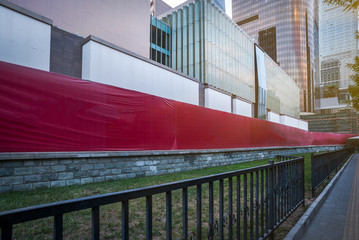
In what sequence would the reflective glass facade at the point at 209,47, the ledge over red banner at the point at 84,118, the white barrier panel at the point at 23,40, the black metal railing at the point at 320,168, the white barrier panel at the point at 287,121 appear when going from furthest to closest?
the white barrier panel at the point at 287,121, the reflective glass facade at the point at 209,47, the white barrier panel at the point at 23,40, the black metal railing at the point at 320,168, the ledge over red banner at the point at 84,118

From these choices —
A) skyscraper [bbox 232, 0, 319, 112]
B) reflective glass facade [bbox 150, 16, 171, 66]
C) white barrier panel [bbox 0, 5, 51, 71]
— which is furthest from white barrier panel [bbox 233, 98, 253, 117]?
skyscraper [bbox 232, 0, 319, 112]

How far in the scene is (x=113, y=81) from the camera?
10.8 metres

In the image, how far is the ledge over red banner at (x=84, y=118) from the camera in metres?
5.47

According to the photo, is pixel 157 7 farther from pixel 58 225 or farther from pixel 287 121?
pixel 58 225

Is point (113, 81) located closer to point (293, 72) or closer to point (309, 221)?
point (309, 221)

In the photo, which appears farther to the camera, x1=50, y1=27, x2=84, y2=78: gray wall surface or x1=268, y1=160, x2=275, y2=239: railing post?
x1=50, y1=27, x2=84, y2=78: gray wall surface

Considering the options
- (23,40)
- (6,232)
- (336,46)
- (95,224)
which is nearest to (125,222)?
(95,224)

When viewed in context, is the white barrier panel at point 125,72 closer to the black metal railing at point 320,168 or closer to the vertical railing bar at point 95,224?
the black metal railing at point 320,168

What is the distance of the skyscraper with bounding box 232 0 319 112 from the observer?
84.2 meters

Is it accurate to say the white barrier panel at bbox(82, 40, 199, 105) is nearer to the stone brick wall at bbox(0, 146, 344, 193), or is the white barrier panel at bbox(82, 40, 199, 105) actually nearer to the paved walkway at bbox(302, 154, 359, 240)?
the stone brick wall at bbox(0, 146, 344, 193)

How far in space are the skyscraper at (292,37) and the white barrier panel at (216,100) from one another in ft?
250

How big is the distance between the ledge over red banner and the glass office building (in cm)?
1630

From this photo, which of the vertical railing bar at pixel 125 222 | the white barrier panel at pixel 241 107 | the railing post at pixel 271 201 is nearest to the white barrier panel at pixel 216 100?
the white barrier panel at pixel 241 107

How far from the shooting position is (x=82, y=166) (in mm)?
6633
